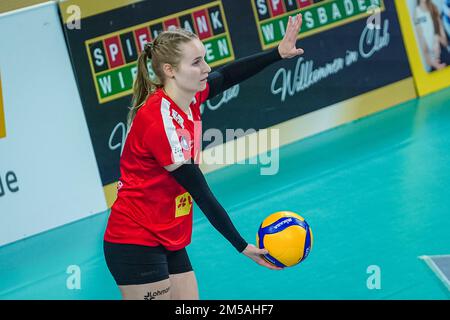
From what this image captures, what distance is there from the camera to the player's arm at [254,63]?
5.25 m

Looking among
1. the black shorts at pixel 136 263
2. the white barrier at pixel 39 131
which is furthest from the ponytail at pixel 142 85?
the white barrier at pixel 39 131

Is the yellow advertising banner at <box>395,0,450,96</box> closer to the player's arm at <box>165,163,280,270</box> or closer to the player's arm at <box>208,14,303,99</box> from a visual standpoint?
the player's arm at <box>208,14,303,99</box>

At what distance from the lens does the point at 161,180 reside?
4.70m

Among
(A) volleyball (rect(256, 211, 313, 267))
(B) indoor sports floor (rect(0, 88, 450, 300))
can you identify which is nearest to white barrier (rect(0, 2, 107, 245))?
(B) indoor sports floor (rect(0, 88, 450, 300))

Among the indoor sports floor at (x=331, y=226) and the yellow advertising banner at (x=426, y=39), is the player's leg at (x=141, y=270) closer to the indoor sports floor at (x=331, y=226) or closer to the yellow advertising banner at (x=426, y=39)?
the indoor sports floor at (x=331, y=226)

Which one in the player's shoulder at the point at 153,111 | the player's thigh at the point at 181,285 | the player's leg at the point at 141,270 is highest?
the player's shoulder at the point at 153,111

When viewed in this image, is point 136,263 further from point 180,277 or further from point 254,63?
point 254,63

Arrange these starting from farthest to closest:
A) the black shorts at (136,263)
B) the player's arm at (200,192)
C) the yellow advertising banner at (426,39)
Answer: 1. the yellow advertising banner at (426,39)
2. the black shorts at (136,263)
3. the player's arm at (200,192)

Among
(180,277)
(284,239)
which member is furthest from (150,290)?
(284,239)

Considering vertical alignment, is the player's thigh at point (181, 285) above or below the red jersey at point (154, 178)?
below

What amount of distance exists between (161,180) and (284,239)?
31.0 inches
